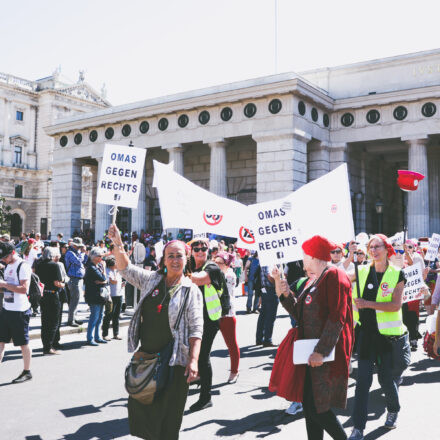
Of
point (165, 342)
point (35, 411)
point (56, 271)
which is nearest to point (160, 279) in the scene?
point (165, 342)

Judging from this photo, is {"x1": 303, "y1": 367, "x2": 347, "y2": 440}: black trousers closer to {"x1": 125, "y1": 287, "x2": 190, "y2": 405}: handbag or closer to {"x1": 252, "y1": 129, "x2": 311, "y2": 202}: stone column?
{"x1": 125, "y1": 287, "x2": 190, "y2": 405}: handbag

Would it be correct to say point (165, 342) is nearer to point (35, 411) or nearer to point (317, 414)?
point (317, 414)

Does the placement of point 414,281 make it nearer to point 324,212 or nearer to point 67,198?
point 324,212

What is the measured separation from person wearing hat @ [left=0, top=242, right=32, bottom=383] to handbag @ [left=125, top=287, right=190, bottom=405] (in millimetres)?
3502

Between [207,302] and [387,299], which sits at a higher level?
[387,299]

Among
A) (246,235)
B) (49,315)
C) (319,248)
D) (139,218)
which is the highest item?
(139,218)

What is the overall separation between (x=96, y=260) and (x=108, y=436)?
5.39 meters

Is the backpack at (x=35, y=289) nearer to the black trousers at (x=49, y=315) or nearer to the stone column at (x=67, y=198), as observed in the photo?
the black trousers at (x=49, y=315)

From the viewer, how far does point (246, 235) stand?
29.1 feet

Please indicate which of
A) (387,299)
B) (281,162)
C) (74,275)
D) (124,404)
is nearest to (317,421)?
(387,299)

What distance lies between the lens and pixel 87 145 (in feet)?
117

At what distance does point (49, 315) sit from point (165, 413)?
5.82 m

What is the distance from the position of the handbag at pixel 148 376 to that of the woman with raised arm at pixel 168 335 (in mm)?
39

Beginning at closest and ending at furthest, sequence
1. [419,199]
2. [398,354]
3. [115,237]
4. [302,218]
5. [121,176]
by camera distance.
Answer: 1. [115,237]
2. [398,354]
3. [302,218]
4. [121,176]
5. [419,199]
